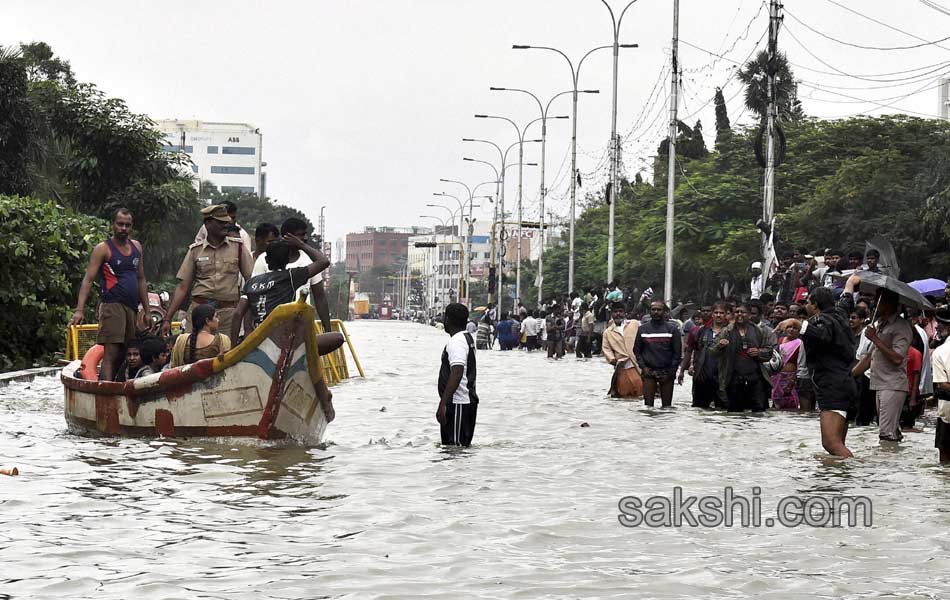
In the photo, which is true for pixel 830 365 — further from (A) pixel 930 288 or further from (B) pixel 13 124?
(B) pixel 13 124

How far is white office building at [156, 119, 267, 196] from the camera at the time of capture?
607 ft

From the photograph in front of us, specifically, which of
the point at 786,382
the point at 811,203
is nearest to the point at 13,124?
the point at 786,382

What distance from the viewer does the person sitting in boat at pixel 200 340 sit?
41.6 ft

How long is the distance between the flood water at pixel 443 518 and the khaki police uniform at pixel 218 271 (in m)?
1.37

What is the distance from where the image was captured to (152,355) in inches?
546

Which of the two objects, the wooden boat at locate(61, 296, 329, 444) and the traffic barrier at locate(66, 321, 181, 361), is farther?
the traffic barrier at locate(66, 321, 181, 361)

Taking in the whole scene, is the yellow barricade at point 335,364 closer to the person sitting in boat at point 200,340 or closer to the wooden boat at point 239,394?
the person sitting in boat at point 200,340

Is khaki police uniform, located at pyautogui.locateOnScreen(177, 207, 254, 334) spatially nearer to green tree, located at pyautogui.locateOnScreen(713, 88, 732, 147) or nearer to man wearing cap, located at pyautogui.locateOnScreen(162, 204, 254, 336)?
man wearing cap, located at pyautogui.locateOnScreen(162, 204, 254, 336)

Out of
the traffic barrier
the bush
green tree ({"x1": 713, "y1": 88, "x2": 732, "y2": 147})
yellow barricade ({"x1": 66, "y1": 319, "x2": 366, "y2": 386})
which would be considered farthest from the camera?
green tree ({"x1": 713, "y1": 88, "x2": 732, "y2": 147})

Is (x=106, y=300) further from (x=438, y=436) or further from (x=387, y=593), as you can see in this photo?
(x=387, y=593)

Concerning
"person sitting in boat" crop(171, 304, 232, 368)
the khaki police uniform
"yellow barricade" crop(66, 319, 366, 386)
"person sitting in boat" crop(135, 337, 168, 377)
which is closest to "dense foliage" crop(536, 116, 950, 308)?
"yellow barricade" crop(66, 319, 366, 386)

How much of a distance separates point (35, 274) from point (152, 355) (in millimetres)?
7311

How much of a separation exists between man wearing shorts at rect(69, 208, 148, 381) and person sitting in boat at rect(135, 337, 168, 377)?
37cm

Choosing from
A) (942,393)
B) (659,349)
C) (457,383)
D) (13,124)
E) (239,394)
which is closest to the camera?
(942,393)
